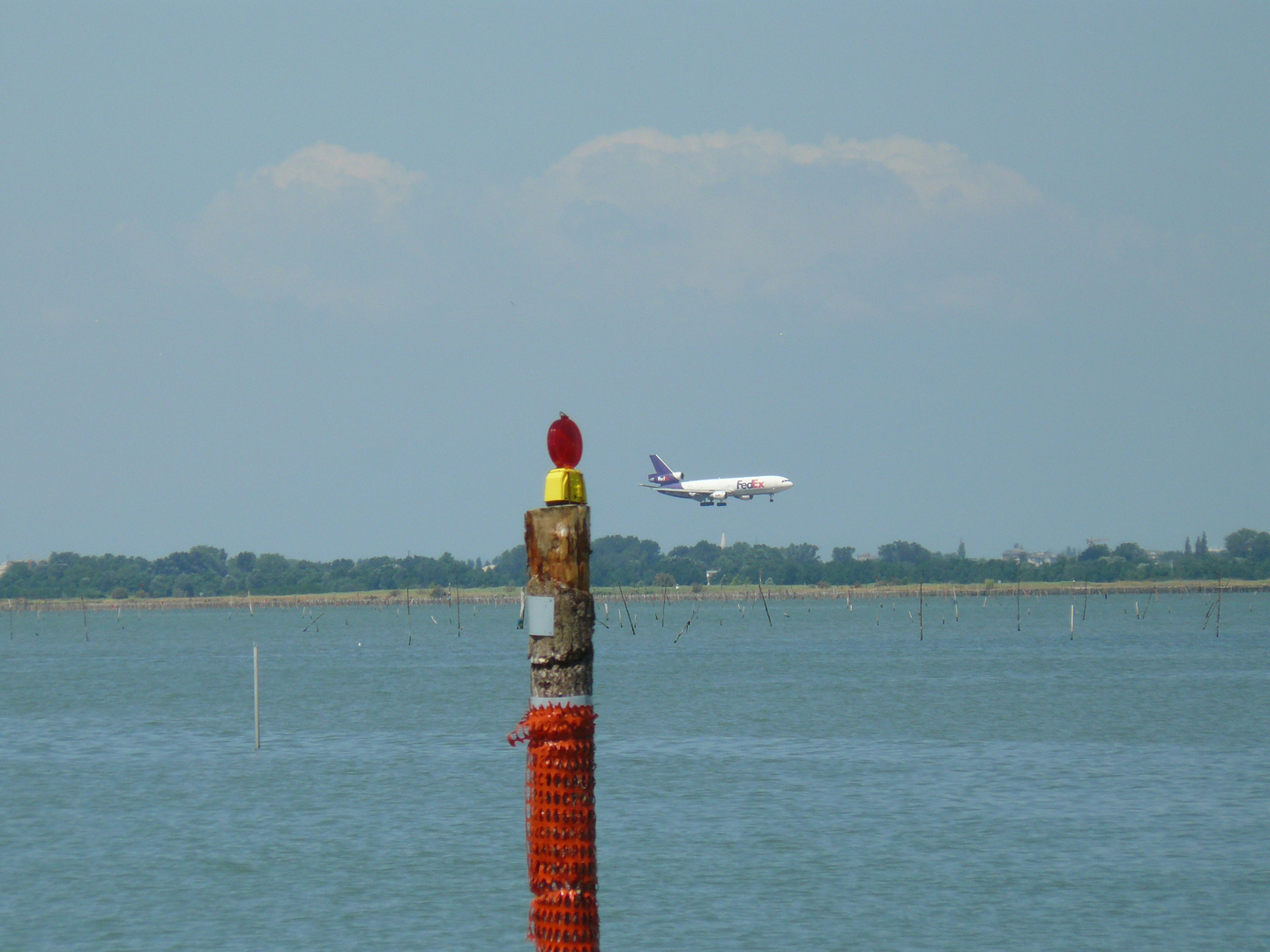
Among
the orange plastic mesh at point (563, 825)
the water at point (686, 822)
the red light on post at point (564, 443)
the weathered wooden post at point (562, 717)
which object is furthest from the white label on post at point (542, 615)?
the water at point (686, 822)

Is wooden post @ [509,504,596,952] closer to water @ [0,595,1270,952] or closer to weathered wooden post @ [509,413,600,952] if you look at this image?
weathered wooden post @ [509,413,600,952]

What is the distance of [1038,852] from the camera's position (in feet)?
124

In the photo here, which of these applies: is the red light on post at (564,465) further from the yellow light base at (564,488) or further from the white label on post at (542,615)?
the white label on post at (542,615)

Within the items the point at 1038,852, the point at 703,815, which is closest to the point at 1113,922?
the point at 1038,852

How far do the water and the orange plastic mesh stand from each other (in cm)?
2111

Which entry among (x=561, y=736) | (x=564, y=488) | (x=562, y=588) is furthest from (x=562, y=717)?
(x=564, y=488)

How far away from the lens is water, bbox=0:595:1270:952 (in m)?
31.5

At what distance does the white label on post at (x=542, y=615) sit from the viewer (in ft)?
30.6

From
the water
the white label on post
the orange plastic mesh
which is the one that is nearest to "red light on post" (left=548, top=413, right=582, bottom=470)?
the white label on post

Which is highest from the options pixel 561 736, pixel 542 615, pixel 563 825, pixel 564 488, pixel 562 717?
Answer: pixel 564 488

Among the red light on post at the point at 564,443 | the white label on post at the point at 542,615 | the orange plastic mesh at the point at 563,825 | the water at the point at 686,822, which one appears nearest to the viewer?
the red light on post at the point at 564,443

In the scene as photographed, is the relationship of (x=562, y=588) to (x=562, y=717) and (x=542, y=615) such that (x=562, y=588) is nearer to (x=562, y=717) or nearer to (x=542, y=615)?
(x=542, y=615)

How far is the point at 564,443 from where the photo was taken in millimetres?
9102

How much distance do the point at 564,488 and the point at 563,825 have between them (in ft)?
7.56
